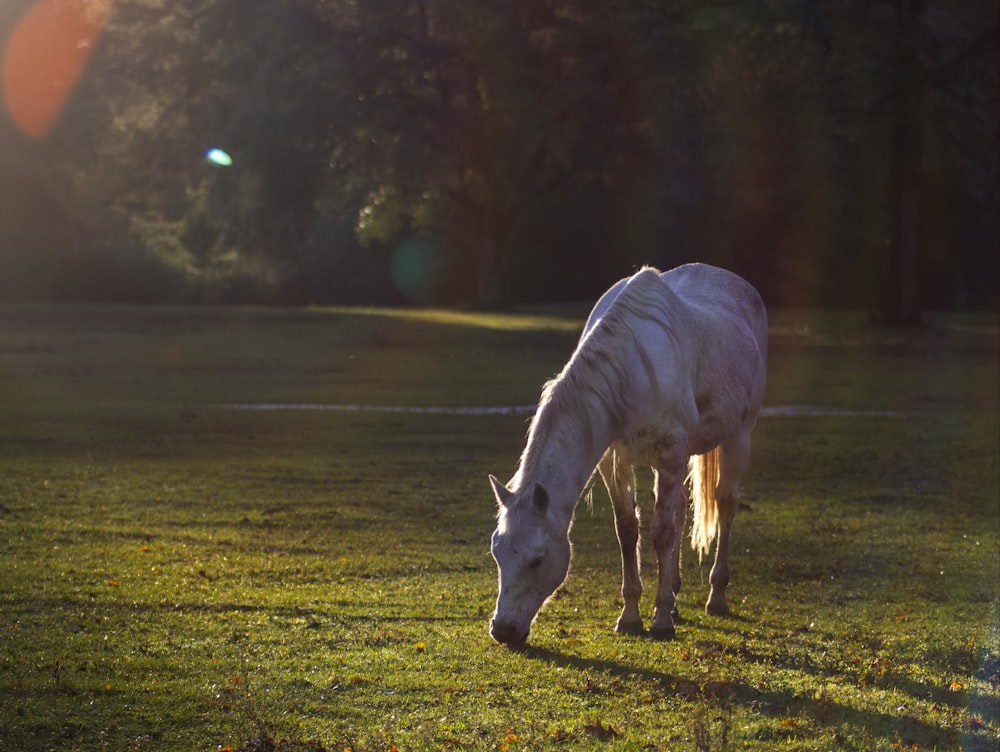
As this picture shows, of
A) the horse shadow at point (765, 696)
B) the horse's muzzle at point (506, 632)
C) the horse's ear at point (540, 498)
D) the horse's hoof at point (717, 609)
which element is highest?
the horse's ear at point (540, 498)

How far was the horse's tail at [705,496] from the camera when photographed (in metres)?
8.82

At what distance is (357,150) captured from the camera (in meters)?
40.5

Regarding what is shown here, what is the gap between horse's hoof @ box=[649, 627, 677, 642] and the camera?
726 cm

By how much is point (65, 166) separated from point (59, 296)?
7712 millimetres

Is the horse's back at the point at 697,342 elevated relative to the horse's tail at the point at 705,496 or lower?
elevated

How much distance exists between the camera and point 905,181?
33281 mm

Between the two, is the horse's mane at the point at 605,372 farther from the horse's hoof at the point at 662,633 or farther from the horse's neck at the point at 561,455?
the horse's hoof at the point at 662,633

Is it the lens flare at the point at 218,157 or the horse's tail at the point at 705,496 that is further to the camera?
the lens flare at the point at 218,157

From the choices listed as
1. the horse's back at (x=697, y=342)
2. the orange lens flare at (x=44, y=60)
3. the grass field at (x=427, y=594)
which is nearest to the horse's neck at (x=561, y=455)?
the horse's back at (x=697, y=342)

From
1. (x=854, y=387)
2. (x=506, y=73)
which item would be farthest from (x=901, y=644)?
(x=506, y=73)

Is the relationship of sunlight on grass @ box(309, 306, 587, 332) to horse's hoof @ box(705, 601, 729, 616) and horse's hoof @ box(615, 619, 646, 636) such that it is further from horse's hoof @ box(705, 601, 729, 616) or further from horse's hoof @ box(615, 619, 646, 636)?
horse's hoof @ box(615, 619, 646, 636)

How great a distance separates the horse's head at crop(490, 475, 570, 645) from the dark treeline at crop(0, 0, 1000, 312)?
2347cm

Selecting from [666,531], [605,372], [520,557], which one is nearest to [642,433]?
[605,372]

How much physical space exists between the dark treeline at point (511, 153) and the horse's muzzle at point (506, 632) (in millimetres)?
23750
